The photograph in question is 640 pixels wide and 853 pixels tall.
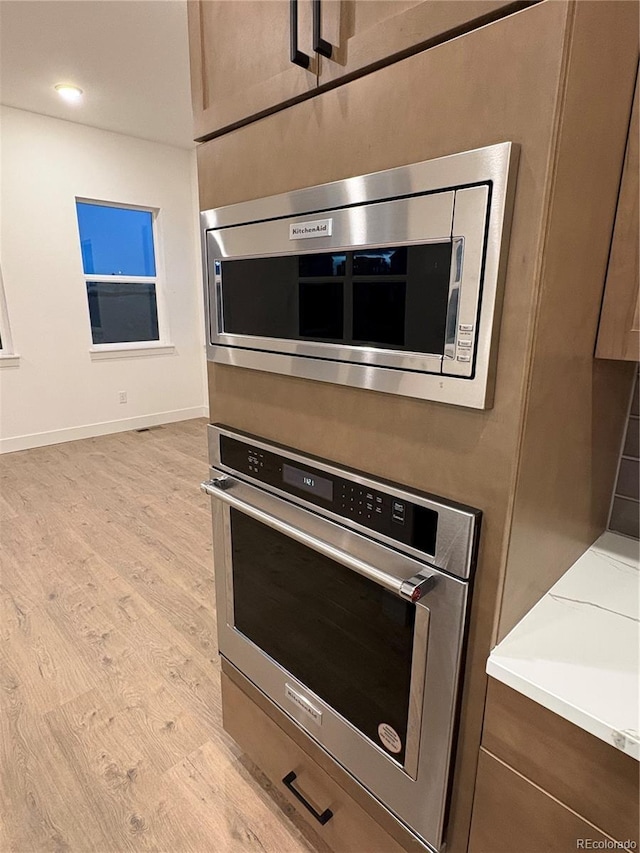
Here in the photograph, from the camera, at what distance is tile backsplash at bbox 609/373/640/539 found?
1.05 metres

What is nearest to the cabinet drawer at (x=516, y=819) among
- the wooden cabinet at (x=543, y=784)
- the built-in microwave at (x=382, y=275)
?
the wooden cabinet at (x=543, y=784)

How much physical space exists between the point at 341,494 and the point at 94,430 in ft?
14.8

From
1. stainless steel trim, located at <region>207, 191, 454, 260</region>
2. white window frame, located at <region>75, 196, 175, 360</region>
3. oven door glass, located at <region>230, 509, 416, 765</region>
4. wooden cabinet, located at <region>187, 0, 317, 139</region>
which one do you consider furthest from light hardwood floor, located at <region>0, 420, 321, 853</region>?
white window frame, located at <region>75, 196, 175, 360</region>

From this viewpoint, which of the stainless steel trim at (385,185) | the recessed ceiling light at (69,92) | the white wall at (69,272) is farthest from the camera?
the white wall at (69,272)

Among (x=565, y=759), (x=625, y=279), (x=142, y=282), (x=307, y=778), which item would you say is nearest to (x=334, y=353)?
(x=625, y=279)

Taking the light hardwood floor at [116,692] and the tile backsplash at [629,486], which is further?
the light hardwood floor at [116,692]

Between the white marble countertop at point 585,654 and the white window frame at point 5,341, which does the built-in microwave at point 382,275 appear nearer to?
the white marble countertop at point 585,654

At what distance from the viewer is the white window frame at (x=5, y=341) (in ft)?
13.3

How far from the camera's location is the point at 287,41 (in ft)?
2.70

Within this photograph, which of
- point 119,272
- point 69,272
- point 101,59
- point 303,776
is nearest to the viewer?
point 303,776

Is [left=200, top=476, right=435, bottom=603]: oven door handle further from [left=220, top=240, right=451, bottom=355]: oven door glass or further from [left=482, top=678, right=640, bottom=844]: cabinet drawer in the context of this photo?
[left=220, top=240, right=451, bottom=355]: oven door glass

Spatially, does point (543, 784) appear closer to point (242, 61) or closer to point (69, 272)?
point (242, 61)

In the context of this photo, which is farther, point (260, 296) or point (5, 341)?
point (5, 341)

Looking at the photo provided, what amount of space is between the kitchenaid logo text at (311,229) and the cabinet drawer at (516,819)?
887mm
